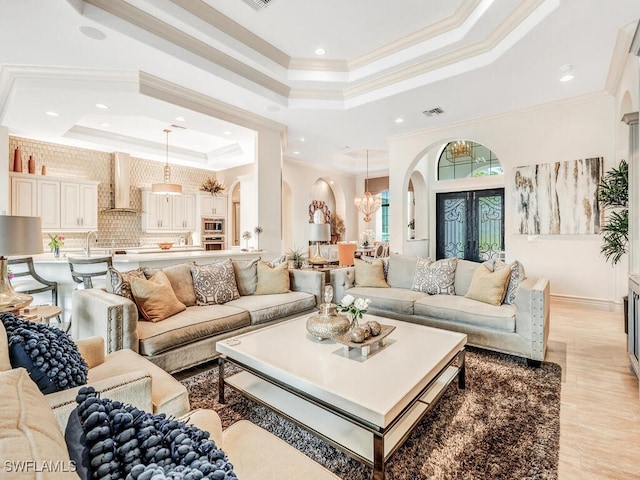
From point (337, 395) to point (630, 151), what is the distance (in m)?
3.67

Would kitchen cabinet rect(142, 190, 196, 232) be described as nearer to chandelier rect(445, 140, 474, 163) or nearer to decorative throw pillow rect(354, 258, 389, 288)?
decorative throw pillow rect(354, 258, 389, 288)

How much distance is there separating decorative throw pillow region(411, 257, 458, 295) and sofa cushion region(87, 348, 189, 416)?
2.94 meters

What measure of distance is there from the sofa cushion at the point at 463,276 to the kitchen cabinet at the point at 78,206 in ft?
22.7

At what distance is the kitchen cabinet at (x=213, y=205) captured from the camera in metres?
8.34

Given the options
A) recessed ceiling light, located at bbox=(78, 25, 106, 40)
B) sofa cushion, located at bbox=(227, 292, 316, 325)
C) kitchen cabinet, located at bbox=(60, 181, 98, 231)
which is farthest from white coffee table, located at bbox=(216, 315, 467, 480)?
kitchen cabinet, located at bbox=(60, 181, 98, 231)

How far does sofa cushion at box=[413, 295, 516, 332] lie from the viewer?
9.61ft

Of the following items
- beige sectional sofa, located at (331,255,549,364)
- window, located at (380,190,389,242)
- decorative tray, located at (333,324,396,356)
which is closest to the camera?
decorative tray, located at (333,324,396,356)

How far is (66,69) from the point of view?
3658mm

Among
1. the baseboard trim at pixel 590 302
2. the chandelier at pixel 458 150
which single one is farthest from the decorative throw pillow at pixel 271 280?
the chandelier at pixel 458 150

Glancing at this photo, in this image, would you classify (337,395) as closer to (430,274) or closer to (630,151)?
(430,274)

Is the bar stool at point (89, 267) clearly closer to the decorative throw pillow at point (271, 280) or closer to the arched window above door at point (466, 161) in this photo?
the decorative throw pillow at point (271, 280)

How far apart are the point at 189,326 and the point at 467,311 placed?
2.54m

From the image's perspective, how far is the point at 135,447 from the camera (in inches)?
24.4

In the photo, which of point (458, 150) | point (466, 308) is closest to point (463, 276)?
point (466, 308)
